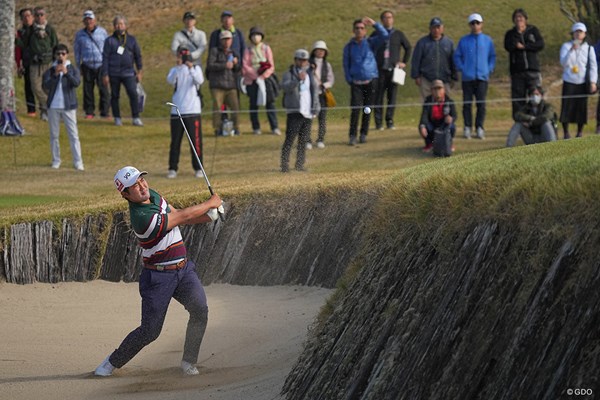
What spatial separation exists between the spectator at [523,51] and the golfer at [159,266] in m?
11.5

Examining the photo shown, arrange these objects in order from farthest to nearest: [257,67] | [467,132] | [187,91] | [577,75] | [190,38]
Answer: [257,67] < [190,38] < [467,132] < [577,75] < [187,91]

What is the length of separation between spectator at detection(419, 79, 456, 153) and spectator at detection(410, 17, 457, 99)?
1.03 meters

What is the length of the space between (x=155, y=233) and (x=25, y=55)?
52.1 ft

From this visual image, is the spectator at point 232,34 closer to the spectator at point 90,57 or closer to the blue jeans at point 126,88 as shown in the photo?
the blue jeans at point 126,88

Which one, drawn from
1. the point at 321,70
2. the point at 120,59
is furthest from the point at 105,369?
the point at 120,59

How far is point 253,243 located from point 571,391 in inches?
319

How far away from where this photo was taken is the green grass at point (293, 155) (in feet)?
31.2

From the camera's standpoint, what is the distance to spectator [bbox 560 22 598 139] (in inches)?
826

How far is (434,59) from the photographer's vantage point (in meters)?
21.4

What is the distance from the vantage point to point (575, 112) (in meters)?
21.3

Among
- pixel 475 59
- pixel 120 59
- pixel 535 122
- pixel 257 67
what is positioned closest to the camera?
pixel 535 122

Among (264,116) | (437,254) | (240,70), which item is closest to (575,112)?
(240,70)

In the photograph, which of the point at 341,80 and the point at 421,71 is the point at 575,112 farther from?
the point at 341,80

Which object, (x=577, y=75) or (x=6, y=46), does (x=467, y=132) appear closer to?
(x=577, y=75)
